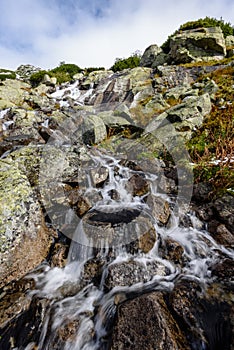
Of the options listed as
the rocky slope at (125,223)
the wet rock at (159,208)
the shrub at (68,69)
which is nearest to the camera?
the rocky slope at (125,223)

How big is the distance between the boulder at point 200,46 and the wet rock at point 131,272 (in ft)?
77.6

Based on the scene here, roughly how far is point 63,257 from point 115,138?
811 centimetres

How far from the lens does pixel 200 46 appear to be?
70.9ft

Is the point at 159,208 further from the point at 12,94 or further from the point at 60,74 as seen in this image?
the point at 60,74

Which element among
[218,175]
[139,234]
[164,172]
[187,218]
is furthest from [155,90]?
[139,234]

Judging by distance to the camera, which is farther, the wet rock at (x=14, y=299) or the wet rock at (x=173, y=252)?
the wet rock at (x=173, y=252)

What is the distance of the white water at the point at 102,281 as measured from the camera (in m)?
3.38

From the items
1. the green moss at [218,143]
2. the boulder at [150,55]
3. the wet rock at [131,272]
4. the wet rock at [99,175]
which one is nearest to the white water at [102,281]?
the wet rock at [131,272]

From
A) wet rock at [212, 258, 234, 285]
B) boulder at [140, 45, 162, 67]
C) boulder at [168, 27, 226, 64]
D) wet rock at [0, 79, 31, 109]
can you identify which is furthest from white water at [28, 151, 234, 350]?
boulder at [140, 45, 162, 67]

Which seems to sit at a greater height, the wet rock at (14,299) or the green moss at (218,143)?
the green moss at (218,143)

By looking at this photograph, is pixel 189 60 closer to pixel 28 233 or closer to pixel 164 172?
pixel 164 172

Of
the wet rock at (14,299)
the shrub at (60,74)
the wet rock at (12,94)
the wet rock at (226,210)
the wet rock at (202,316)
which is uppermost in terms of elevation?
the shrub at (60,74)

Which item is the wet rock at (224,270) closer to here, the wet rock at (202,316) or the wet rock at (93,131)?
the wet rock at (202,316)

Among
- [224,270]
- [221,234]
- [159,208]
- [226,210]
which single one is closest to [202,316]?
[224,270]
